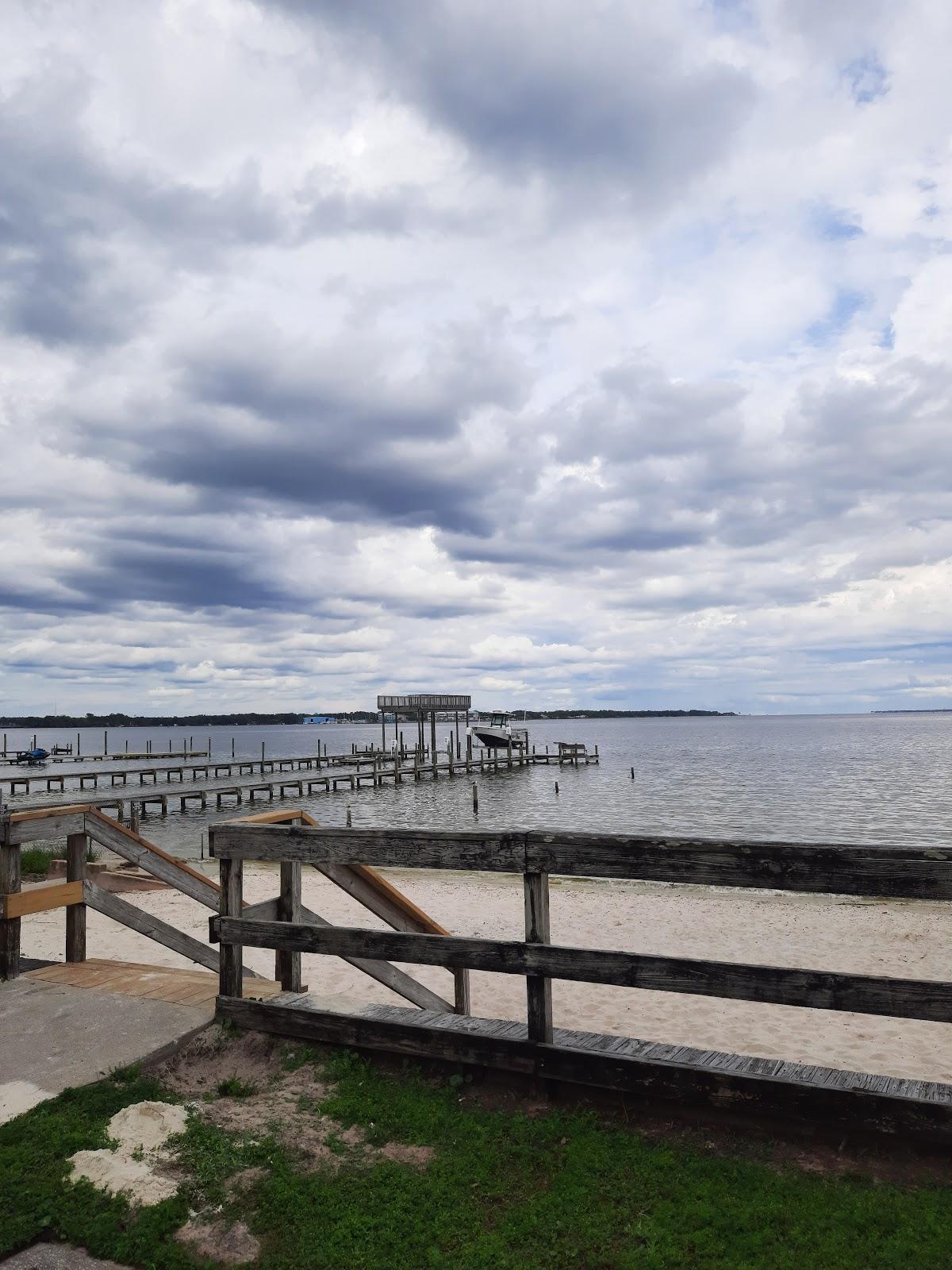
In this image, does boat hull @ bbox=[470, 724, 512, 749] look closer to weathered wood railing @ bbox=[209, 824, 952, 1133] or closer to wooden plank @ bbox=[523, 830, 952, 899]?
weathered wood railing @ bbox=[209, 824, 952, 1133]

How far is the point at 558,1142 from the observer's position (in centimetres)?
383

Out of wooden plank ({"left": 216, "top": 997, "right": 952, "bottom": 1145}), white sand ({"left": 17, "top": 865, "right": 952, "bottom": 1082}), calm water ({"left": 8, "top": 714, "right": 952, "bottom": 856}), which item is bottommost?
calm water ({"left": 8, "top": 714, "right": 952, "bottom": 856})

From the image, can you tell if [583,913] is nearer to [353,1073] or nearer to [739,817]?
[353,1073]

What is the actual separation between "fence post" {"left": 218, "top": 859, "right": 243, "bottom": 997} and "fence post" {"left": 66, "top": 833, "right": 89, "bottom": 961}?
182cm

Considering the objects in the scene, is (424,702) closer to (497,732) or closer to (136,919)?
(497,732)

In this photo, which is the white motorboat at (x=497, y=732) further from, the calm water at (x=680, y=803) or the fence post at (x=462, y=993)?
the fence post at (x=462, y=993)

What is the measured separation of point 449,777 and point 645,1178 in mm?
62126

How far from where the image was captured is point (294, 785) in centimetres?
5025

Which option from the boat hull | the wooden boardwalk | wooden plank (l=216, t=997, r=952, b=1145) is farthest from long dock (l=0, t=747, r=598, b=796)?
wooden plank (l=216, t=997, r=952, b=1145)

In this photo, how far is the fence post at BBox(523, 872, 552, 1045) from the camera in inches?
167

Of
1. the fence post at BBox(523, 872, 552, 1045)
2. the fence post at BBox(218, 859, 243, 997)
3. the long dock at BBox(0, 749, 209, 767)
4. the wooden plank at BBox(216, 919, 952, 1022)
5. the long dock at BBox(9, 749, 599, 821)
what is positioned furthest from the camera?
the long dock at BBox(0, 749, 209, 767)

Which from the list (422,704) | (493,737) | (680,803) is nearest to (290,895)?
(680,803)

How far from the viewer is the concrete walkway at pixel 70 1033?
14.3ft

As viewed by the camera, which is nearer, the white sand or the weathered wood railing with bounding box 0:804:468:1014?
the weathered wood railing with bounding box 0:804:468:1014
